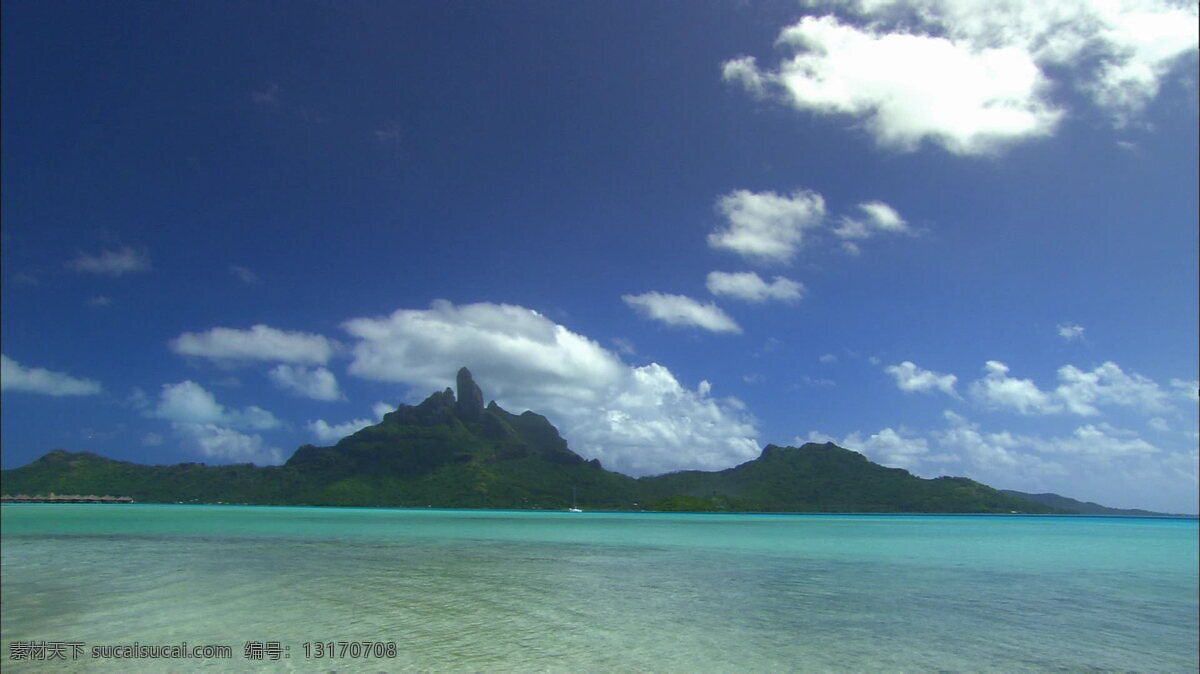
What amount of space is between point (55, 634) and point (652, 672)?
14642 millimetres

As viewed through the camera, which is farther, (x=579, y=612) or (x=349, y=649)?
(x=579, y=612)

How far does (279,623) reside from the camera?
1758 centimetres

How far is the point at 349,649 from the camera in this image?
15.1 meters

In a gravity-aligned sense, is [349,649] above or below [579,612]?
above

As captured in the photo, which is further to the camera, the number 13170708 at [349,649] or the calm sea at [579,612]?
the calm sea at [579,612]

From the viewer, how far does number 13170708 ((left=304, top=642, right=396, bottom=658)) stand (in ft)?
48.3

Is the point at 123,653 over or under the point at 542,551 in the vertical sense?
over

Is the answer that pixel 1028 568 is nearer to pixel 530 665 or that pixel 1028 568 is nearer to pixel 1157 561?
pixel 1157 561

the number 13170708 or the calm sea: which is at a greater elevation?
the number 13170708

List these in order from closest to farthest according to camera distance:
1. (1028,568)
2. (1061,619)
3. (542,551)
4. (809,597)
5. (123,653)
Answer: (123,653), (1061,619), (809,597), (1028,568), (542,551)

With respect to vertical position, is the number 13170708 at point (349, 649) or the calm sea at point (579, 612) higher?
the number 13170708 at point (349, 649)

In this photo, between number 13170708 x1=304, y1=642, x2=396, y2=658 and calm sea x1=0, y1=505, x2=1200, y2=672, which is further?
calm sea x1=0, y1=505, x2=1200, y2=672

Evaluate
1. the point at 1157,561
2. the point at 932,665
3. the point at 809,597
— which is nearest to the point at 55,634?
the point at 932,665

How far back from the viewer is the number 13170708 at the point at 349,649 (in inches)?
579
